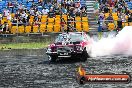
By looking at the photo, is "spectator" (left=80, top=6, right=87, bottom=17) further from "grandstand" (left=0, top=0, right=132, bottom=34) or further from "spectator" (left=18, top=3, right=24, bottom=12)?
"spectator" (left=18, top=3, right=24, bottom=12)

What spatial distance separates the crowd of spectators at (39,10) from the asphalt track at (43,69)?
632cm

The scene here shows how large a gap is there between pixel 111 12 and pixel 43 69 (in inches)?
712

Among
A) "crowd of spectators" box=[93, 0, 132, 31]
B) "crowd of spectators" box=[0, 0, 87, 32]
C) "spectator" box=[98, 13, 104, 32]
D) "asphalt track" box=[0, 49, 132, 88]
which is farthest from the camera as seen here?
"crowd of spectators" box=[93, 0, 132, 31]

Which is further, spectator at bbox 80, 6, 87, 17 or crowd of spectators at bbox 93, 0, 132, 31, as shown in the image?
spectator at bbox 80, 6, 87, 17

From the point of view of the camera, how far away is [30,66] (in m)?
24.2

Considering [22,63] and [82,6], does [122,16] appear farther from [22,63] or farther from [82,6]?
[22,63]

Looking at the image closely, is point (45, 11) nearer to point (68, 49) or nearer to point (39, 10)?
point (39, 10)

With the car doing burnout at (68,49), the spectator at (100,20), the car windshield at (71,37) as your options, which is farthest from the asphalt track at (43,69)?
the spectator at (100,20)

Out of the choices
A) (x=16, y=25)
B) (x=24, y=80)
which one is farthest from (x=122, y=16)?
(x=24, y=80)

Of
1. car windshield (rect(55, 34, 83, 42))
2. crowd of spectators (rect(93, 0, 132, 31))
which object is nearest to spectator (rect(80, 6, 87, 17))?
crowd of spectators (rect(93, 0, 132, 31))

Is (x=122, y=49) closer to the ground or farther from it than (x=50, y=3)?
closer to the ground

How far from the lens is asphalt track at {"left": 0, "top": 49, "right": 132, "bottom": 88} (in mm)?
16953

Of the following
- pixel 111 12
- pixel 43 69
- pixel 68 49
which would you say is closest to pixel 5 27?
pixel 111 12

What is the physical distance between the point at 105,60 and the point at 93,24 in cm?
1192
